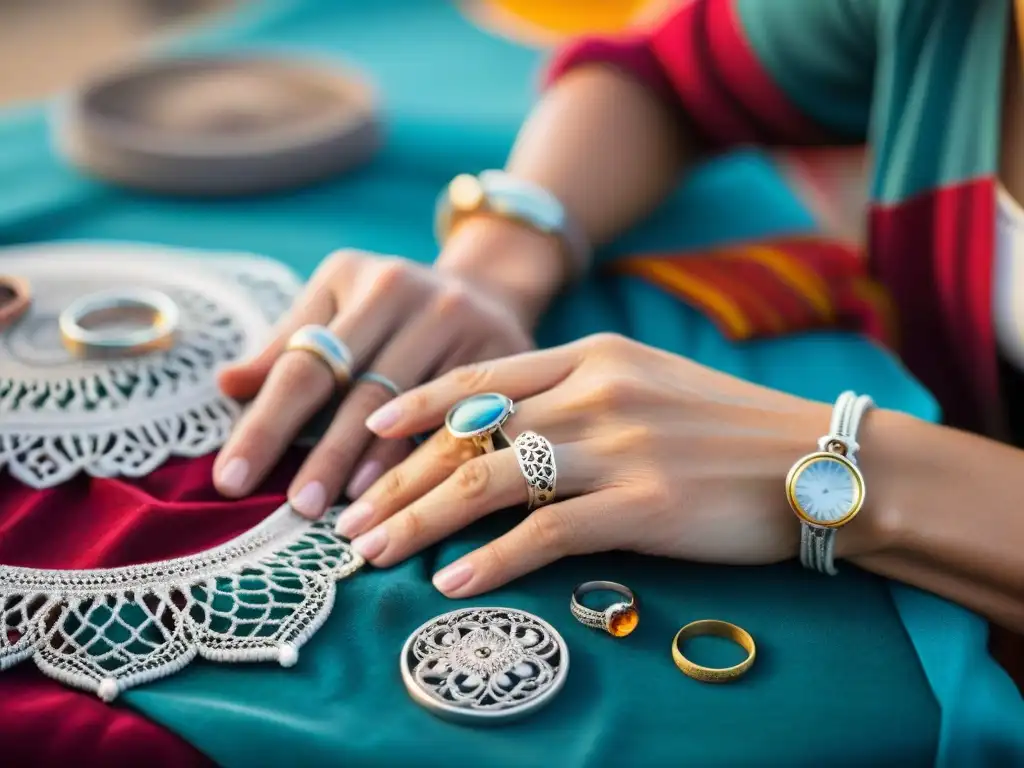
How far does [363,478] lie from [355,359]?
0.11 meters

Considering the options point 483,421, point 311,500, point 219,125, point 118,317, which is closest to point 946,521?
point 483,421

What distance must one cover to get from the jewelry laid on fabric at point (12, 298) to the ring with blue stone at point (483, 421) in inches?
15.5

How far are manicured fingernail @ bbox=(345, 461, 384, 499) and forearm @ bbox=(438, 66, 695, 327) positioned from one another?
25 cm

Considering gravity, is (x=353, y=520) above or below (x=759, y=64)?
below

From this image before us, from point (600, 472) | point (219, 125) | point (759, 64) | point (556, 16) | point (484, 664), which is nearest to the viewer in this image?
point (484, 664)

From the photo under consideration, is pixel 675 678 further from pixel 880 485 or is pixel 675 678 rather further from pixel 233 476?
pixel 233 476

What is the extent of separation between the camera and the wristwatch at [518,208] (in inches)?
39.9

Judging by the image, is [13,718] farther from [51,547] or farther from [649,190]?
[649,190]

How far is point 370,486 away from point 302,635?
0.15 meters

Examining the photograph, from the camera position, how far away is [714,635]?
657mm

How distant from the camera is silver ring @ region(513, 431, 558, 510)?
27.3 inches

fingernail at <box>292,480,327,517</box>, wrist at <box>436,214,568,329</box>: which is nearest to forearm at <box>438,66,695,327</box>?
wrist at <box>436,214,568,329</box>

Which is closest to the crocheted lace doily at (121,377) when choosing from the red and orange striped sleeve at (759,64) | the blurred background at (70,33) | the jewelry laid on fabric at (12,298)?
the jewelry laid on fabric at (12,298)

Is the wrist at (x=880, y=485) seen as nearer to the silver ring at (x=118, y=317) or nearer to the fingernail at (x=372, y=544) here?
the fingernail at (x=372, y=544)
